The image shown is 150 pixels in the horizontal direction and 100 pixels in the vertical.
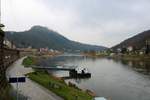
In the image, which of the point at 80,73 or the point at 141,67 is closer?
the point at 80,73

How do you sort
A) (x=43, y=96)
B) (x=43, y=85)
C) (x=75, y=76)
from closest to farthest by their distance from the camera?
(x=43, y=96) < (x=43, y=85) < (x=75, y=76)

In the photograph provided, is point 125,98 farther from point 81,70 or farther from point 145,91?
point 81,70

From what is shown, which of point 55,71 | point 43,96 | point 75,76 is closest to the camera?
point 43,96

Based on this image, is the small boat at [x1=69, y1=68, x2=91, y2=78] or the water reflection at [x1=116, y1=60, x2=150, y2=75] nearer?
the small boat at [x1=69, y1=68, x2=91, y2=78]

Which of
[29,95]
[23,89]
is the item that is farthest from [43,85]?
[29,95]

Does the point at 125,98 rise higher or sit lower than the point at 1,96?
lower

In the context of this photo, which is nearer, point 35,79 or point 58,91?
point 58,91

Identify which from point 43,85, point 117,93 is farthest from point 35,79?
point 117,93

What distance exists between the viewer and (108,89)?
201 ft

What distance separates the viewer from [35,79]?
5522 cm

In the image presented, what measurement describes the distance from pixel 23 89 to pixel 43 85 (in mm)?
6297

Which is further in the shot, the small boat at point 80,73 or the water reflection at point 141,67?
the water reflection at point 141,67

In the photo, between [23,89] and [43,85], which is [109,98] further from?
[23,89]

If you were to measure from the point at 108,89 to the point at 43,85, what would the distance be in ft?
60.5
